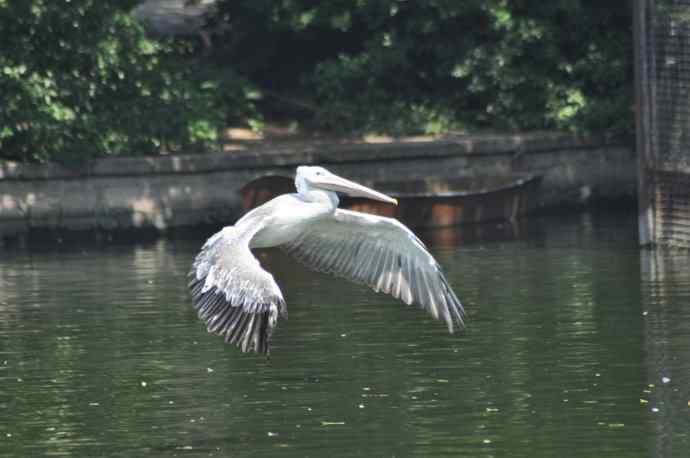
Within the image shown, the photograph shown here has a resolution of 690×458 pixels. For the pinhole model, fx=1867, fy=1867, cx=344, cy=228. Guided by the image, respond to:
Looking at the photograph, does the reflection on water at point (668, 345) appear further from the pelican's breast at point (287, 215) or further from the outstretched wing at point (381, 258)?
the pelican's breast at point (287, 215)

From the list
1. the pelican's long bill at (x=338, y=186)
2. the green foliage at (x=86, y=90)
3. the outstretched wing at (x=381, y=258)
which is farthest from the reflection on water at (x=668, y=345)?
the green foliage at (x=86, y=90)

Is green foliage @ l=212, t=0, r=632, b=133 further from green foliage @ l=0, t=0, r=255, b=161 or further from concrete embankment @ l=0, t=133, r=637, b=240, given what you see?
green foliage @ l=0, t=0, r=255, b=161

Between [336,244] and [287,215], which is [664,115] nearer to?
[336,244]

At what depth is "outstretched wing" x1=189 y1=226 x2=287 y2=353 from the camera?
1106cm

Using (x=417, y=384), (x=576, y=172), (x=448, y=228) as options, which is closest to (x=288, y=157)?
(x=448, y=228)

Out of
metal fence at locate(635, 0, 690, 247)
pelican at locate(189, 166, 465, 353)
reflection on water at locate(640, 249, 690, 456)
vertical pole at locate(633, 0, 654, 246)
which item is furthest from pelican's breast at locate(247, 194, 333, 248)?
vertical pole at locate(633, 0, 654, 246)

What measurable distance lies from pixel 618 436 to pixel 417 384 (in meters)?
2.11

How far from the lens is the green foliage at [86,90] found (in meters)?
23.1

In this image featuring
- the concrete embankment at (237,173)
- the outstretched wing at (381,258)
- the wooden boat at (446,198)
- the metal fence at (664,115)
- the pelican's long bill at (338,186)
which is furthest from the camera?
the concrete embankment at (237,173)

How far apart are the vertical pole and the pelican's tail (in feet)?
29.7

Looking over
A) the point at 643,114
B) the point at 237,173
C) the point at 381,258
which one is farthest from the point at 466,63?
the point at 381,258

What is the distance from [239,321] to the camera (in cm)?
1117

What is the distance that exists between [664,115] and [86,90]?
26.0 feet

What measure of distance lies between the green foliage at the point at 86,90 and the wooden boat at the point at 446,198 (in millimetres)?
2338
